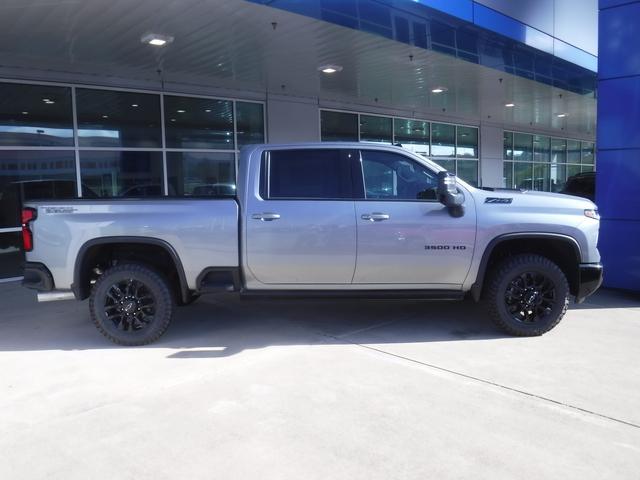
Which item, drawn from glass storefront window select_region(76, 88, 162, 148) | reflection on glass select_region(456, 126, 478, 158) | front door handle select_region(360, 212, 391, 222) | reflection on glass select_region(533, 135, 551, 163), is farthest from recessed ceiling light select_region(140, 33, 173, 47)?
reflection on glass select_region(533, 135, 551, 163)

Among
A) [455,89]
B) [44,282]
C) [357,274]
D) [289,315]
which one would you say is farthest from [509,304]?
[455,89]

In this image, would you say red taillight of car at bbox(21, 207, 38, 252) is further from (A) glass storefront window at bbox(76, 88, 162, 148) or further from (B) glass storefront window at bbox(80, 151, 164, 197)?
(A) glass storefront window at bbox(76, 88, 162, 148)

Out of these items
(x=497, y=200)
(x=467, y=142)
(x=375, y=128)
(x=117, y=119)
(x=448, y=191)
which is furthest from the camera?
(x=467, y=142)

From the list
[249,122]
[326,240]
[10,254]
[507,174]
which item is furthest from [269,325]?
[507,174]

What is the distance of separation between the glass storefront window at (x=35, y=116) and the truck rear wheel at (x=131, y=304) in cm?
586

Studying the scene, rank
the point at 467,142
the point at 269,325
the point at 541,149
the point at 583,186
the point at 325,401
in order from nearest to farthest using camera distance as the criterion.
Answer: the point at 325,401
the point at 269,325
the point at 583,186
the point at 467,142
the point at 541,149

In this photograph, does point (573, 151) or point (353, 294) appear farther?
point (573, 151)

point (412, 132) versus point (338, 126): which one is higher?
point (412, 132)

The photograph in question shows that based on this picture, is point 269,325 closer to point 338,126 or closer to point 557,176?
point 338,126

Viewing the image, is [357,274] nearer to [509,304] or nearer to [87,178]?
[509,304]

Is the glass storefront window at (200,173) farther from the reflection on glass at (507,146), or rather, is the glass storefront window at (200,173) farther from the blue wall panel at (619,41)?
the reflection on glass at (507,146)

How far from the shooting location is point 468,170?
19719 millimetres

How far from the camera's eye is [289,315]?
6.55 meters

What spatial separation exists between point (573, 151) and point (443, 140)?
1153cm
